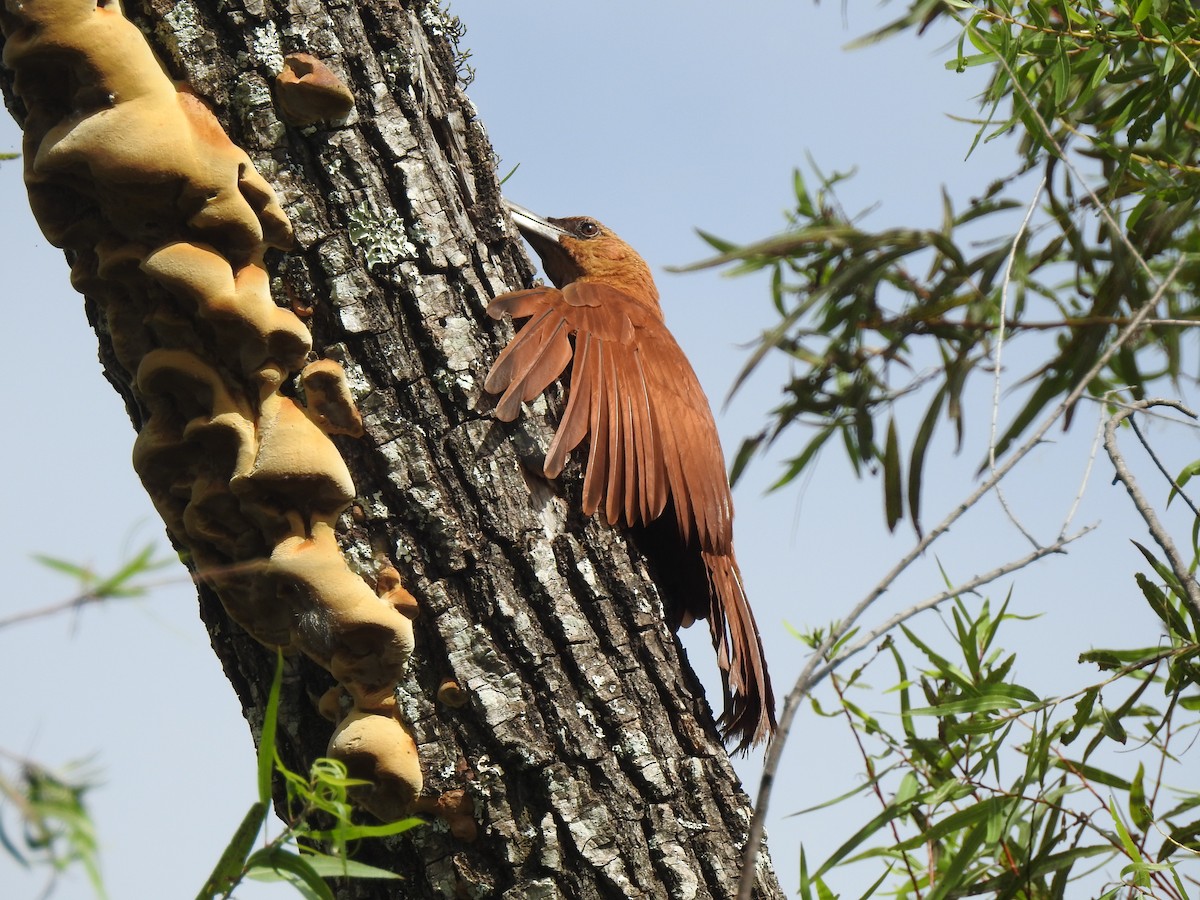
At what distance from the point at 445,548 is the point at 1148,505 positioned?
38.9 inches

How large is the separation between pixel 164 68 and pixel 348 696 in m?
0.89

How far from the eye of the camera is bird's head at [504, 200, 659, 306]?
329 cm

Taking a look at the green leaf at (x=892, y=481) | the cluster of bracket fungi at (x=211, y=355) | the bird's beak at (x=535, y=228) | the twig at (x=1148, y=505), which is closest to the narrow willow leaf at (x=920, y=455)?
the green leaf at (x=892, y=481)

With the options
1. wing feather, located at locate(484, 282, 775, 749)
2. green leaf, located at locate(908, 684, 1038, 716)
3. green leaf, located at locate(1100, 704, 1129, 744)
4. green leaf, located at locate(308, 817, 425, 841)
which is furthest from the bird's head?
green leaf, located at locate(308, 817, 425, 841)

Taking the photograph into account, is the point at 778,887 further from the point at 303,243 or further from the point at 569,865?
the point at 303,243

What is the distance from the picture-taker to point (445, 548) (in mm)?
1550

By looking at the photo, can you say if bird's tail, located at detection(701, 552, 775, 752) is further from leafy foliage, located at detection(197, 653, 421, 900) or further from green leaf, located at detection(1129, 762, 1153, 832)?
leafy foliage, located at detection(197, 653, 421, 900)

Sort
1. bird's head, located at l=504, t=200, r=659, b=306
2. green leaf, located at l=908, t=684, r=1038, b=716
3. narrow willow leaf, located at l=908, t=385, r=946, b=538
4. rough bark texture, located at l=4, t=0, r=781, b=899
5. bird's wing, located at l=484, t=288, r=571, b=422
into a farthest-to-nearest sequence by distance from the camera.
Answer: bird's head, located at l=504, t=200, r=659, b=306, green leaf, located at l=908, t=684, r=1038, b=716, narrow willow leaf, located at l=908, t=385, r=946, b=538, bird's wing, located at l=484, t=288, r=571, b=422, rough bark texture, located at l=4, t=0, r=781, b=899

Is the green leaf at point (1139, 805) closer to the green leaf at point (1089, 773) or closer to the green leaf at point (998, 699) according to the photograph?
the green leaf at point (1089, 773)

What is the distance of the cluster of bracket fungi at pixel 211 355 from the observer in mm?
1413

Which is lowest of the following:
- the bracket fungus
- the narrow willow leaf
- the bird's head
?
the bracket fungus

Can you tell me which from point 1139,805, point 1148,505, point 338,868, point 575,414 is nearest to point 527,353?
point 575,414

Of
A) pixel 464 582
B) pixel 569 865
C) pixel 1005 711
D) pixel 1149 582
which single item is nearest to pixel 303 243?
pixel 464 582

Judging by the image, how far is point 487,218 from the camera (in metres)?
1.74
